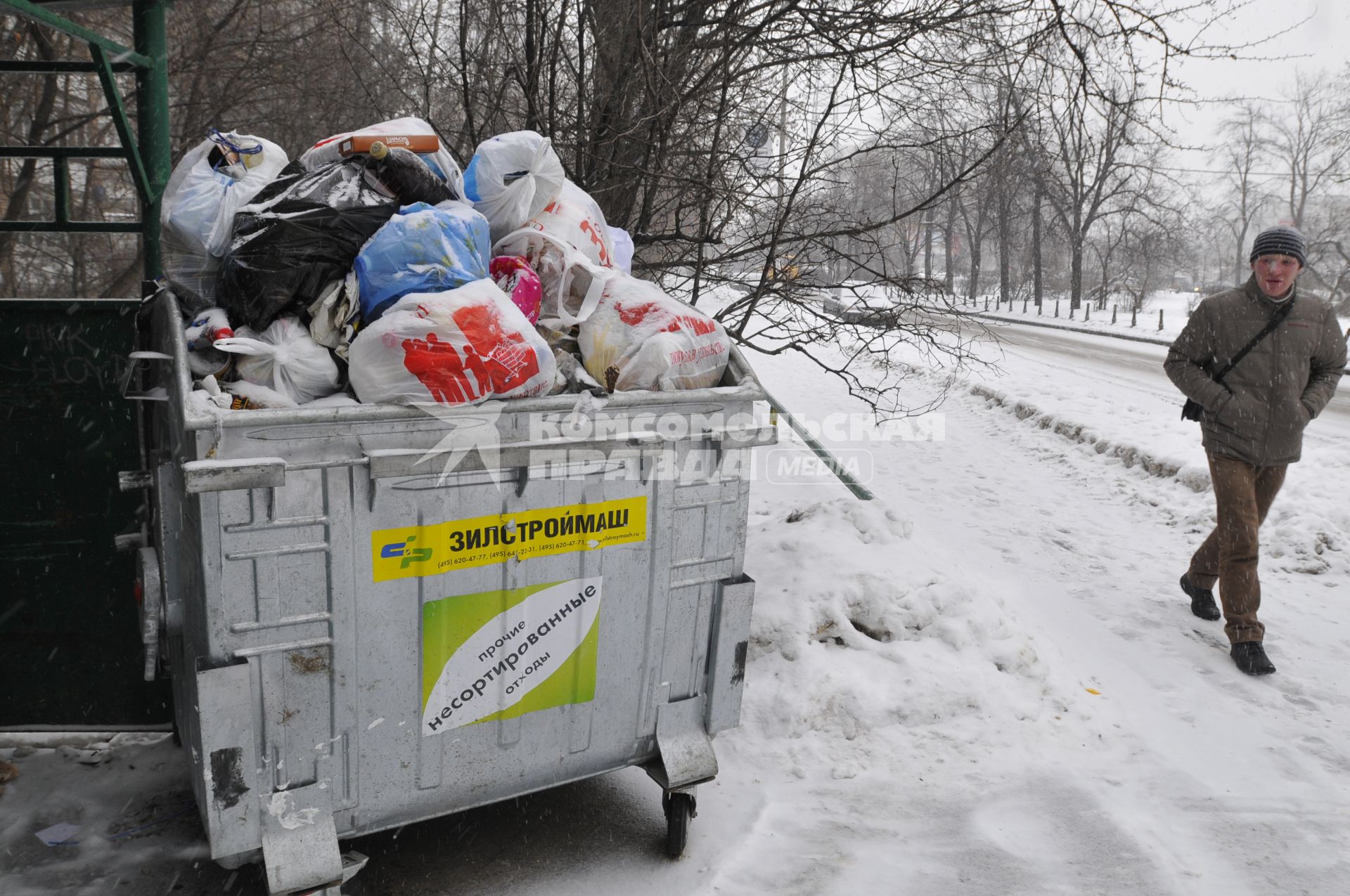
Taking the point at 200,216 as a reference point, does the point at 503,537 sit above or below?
below

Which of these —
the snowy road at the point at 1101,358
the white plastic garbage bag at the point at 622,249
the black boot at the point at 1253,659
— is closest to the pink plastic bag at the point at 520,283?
the white plastic garbage bag at the point at 622,249

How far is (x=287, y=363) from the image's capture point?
2.42m

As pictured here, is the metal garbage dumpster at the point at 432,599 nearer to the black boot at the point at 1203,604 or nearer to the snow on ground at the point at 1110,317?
the black boot at the point at 1203,604

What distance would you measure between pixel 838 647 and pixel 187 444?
2.71 meters

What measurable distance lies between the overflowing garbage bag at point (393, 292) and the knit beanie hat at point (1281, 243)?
281cm

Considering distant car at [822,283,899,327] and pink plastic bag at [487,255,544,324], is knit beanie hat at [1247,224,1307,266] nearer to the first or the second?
distant car at [822,283,899,327]

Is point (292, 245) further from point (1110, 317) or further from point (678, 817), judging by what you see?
point (1110, 317)

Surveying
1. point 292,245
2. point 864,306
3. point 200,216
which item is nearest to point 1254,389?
point 864,306

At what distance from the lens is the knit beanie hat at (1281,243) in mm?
4141

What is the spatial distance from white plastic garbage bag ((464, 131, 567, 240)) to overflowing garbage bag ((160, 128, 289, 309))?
0.73 metres

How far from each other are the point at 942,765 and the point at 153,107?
12.1ft

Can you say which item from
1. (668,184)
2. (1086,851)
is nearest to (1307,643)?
(1086,851)

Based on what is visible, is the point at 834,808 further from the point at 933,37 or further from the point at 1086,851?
the point at 933,37

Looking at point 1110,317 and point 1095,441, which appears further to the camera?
point 1110,317
